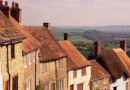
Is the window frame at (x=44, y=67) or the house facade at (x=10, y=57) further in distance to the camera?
the window frame at (x=44, y=67)

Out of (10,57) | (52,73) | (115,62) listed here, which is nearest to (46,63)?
(52,73)

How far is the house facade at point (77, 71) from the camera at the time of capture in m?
30.8

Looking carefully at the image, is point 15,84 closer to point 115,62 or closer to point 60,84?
point 60,84

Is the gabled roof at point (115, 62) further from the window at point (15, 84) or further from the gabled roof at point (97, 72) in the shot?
the window at point (15, 84)

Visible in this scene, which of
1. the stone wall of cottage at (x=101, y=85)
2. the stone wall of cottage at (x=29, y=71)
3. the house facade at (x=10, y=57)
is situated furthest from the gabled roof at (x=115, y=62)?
the house facade at (x=10, y=57)

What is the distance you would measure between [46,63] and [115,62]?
63.3 ft

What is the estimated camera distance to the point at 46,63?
2591 cm

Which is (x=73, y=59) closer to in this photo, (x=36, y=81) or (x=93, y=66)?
(x=93, y=66)

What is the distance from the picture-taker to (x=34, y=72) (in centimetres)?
2242

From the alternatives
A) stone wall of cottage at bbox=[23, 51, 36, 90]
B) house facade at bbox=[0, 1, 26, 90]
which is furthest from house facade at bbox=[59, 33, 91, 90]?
house facade at bbox=[0, 1, 26, 90]

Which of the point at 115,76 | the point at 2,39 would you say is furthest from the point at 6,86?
the point at 115,76

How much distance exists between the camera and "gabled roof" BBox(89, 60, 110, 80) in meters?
35.5

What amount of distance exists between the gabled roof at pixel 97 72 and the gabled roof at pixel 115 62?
3.71 ft

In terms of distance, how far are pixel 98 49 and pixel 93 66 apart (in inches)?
210
